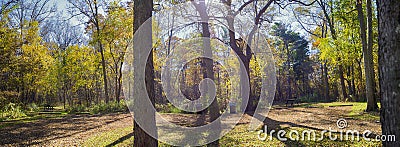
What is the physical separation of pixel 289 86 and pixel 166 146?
103ft

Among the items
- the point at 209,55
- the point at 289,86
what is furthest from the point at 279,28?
the point at 209,55

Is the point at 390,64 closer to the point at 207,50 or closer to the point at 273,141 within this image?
the point at 273,141

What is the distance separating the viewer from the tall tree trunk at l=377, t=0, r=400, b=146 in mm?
2342

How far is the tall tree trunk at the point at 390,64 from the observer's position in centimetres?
234

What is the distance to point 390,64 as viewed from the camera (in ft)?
7.82
